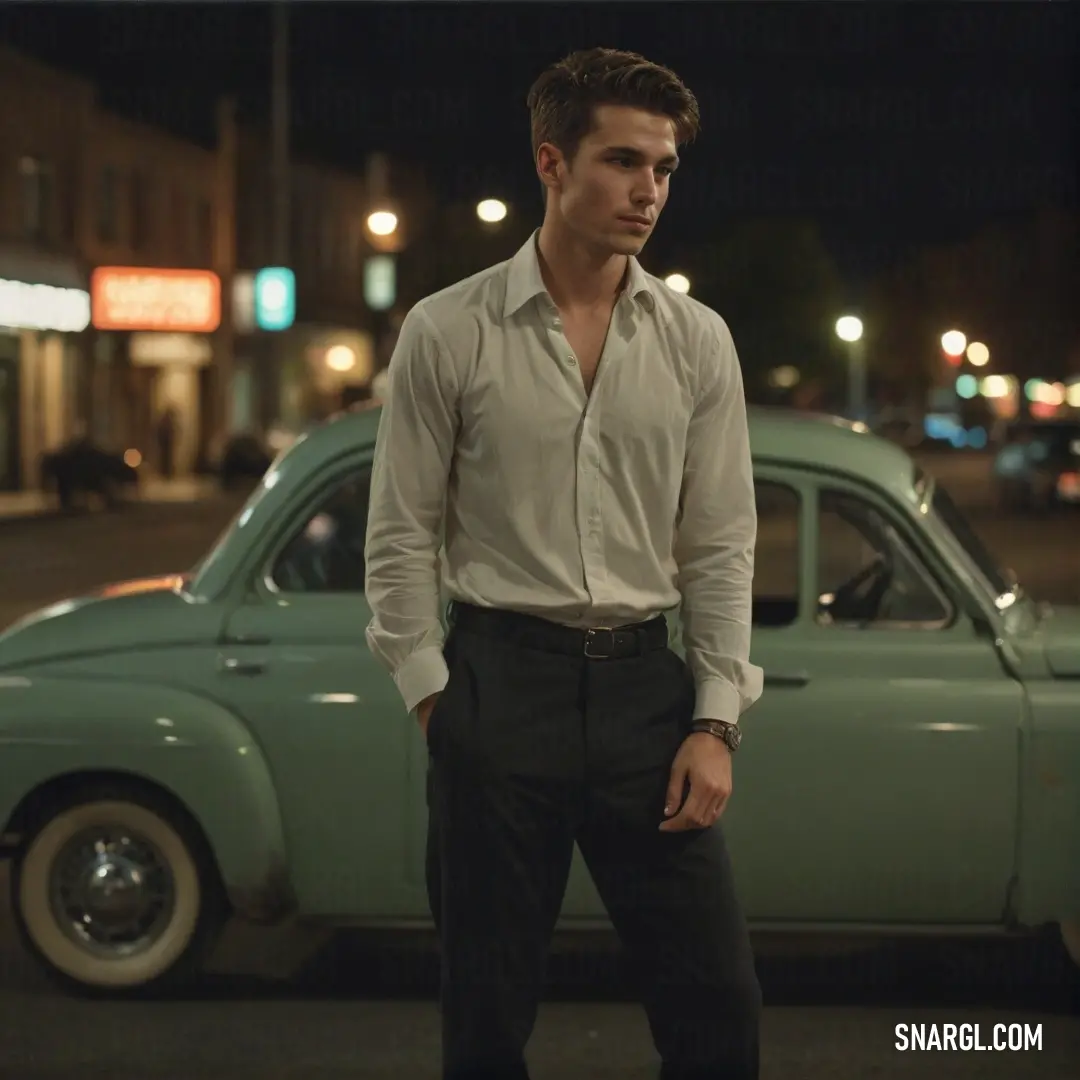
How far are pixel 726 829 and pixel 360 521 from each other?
50.0 inches

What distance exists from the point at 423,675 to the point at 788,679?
2355mm

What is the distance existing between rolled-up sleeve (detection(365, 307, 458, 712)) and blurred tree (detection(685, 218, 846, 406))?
2650 inches

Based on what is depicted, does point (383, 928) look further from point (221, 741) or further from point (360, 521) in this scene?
point (360, 521)

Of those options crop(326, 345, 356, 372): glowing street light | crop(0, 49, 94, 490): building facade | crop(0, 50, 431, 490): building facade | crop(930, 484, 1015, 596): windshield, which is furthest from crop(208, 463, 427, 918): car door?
crop(326, 345, 356, 372): glowing street light


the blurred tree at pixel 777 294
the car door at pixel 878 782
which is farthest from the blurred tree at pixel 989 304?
the car door at pixel 878 782

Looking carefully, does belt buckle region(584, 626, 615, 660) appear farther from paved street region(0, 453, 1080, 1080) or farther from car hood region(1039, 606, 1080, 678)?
car hood region(1039, 606, 1080, 678)

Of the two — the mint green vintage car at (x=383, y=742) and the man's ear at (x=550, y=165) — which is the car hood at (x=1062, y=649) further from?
the man's ear at (x=550, y=165)

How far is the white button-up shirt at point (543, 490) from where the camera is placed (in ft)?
10.2

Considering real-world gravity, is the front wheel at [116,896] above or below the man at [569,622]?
below

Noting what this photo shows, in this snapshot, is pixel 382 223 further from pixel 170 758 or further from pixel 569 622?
pixel 569 622

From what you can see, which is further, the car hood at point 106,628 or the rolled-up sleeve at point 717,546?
the car hood at point 106,628

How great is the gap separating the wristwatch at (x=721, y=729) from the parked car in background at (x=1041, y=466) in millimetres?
30523

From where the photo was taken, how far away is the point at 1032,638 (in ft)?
17.6

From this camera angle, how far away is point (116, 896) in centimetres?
554
